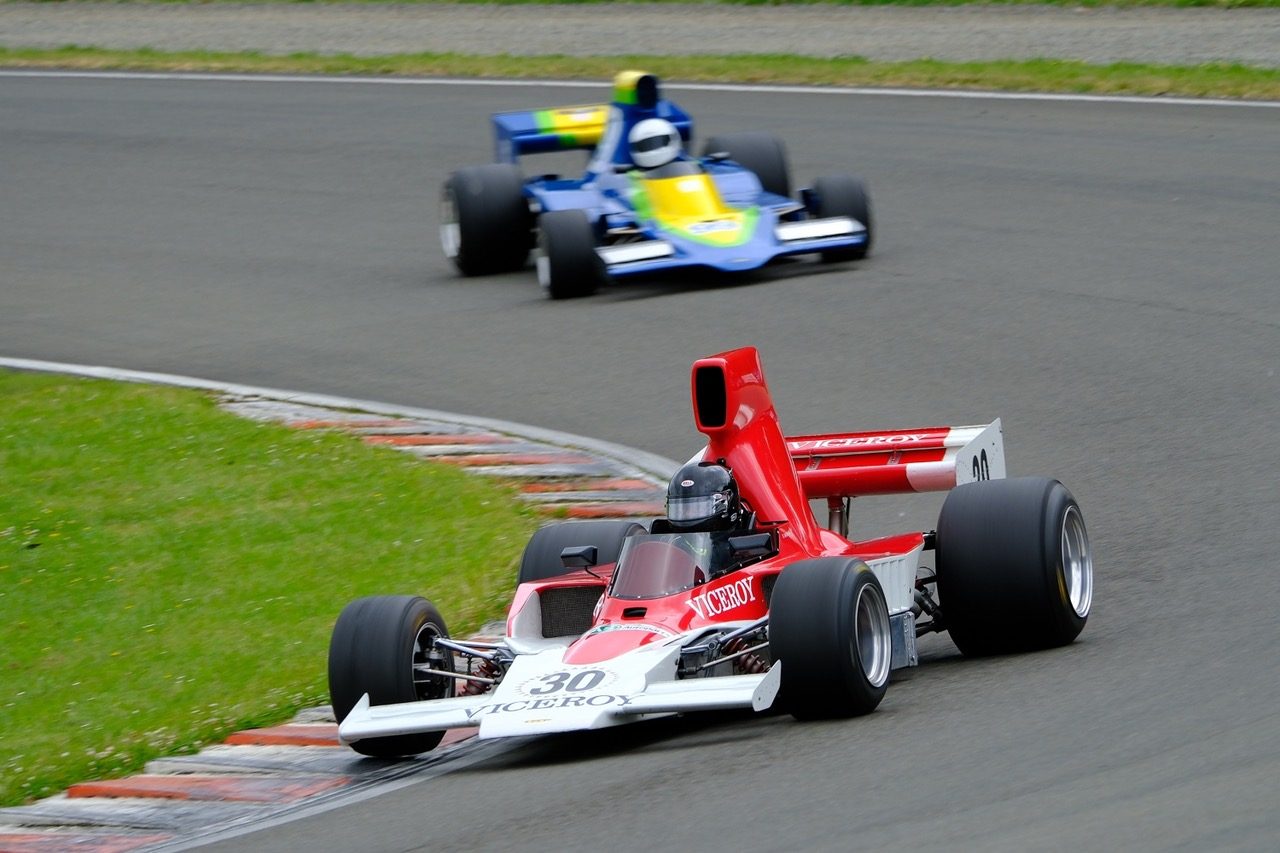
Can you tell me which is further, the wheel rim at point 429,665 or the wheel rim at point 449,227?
the wheel rim at point 449,227

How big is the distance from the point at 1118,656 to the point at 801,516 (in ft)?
4.38

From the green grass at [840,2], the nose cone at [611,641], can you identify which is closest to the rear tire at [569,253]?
the nose cone at [611,641]

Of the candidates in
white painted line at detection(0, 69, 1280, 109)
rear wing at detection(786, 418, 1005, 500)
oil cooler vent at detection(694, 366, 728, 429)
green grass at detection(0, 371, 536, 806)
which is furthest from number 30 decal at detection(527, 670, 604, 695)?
white painted line at detection(0, 69, 1280, 109)

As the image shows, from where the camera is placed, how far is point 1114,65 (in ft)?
74.3

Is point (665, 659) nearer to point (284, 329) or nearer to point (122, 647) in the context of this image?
point (122, 647)

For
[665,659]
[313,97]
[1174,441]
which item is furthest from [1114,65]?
[665,659]

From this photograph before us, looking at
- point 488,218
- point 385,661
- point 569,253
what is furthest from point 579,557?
point 488,218

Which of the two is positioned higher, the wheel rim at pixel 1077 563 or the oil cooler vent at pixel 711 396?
the oil cooler vent at pixel 711 396

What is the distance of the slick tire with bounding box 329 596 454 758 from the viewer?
763 cm

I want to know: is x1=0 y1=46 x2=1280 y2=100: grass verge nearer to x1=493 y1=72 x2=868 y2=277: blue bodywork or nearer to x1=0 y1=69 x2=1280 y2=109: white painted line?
x1=0 y1=69 x2=1280 y2=109: white painted line

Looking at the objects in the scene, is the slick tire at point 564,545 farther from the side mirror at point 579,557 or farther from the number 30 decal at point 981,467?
the number 30 decal at point 981,467

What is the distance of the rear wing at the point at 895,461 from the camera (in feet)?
29.4

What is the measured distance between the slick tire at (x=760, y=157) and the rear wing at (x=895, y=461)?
8776 millimetres

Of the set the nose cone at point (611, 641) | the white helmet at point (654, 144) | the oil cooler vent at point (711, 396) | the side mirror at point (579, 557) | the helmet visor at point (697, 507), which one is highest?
the white helmet at point (654, 144)
